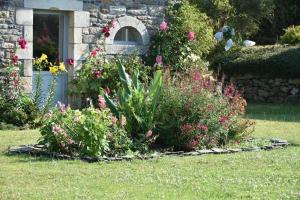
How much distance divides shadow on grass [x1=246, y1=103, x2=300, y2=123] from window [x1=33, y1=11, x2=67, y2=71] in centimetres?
458

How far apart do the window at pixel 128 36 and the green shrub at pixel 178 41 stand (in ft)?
1.28

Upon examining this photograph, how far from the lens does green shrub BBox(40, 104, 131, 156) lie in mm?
9625

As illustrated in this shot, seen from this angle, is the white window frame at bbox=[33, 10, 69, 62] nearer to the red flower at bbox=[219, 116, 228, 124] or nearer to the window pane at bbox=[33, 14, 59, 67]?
the window pane at bbox=[33, 14, 59, 67]

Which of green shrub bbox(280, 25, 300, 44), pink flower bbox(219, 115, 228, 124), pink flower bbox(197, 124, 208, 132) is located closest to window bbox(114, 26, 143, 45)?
pink flower bbox(219, 115, 228, 124)

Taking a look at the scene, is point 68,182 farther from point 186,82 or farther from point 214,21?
point 214,21

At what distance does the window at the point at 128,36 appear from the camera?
1625 cm

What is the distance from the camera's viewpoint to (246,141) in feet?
38.4

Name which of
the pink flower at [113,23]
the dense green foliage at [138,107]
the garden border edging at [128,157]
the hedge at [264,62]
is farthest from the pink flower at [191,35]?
the dense green foliage at [138,107]

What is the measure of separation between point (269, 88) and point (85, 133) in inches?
460

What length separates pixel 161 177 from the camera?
832 cm

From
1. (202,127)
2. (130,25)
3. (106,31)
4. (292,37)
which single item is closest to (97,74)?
(106,31)

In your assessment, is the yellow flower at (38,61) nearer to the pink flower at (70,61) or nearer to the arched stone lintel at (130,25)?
the pink flower at (70,61)

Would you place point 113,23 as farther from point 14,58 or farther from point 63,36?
point 14,58

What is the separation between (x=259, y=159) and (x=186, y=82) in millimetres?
2030
